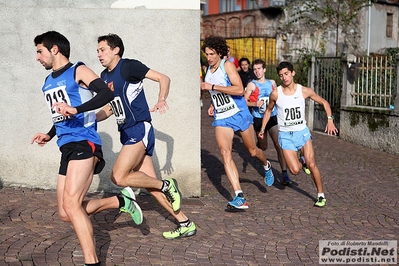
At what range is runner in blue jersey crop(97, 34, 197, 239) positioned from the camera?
20.5 ft

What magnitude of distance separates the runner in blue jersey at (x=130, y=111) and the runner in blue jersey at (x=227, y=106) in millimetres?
1491

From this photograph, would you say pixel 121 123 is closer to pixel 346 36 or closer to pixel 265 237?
pixel 265 237

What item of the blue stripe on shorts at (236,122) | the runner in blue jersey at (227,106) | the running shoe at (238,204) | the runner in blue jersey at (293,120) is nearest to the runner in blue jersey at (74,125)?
the runner in blue jersey at (227,106)

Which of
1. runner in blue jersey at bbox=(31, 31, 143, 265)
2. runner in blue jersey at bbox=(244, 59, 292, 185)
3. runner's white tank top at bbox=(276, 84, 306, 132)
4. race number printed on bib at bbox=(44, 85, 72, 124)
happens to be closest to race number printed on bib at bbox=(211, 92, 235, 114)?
runner's white tank top at bbox=(276, 84, 306, 132)

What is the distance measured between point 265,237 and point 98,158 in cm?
→ 216

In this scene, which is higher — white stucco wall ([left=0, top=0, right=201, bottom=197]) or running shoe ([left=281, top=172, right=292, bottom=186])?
white stucco wall ([left=0, top=0, right=201, bottom=197])

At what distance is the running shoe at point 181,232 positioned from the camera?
6578mm

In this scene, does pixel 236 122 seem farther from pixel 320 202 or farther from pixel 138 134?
pixel 138 134

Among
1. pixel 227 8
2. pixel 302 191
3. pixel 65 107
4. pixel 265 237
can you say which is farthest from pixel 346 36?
pixel 65 107

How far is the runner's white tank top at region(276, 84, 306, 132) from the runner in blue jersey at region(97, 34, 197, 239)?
99.4 inches

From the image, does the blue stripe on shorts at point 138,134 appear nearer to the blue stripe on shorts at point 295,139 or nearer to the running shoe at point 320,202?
the blue stripe on shorts at point 295,139

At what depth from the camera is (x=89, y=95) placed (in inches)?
214

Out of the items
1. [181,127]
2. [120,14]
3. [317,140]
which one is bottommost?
[317,140]

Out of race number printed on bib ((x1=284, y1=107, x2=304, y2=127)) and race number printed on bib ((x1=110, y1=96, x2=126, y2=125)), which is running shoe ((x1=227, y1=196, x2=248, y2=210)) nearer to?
race number printed on bib ((x1=284, y1=107, x2=304, y2=127))
